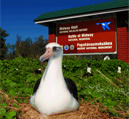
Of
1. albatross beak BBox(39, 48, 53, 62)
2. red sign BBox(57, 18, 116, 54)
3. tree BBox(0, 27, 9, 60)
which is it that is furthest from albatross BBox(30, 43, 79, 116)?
tree BBox(0, 27, 9, 60)

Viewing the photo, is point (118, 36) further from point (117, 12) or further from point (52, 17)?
point (52, 17)

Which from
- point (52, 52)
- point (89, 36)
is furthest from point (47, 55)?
point (89, 36)

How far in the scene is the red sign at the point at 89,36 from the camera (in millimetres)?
13508

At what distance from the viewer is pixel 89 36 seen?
563 inches

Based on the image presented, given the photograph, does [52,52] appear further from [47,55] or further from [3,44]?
[3,44]

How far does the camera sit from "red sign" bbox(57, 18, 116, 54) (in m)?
13.5

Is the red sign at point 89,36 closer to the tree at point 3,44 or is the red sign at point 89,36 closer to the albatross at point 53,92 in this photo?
the albatross at point 53,92

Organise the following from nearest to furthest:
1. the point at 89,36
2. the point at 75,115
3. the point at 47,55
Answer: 1. the point at 47,55
2. the point at 75,115
3. the point at 89,36

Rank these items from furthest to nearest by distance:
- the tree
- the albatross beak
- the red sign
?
1. the tree
2. the red sign
3. the albatross beak

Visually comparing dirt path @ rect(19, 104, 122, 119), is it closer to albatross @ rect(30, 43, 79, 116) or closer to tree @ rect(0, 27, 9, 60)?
albatross @ rect(30, 43, 79, 116)

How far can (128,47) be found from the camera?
1298 cm

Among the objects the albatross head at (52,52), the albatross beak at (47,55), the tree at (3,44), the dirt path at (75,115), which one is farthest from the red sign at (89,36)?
the tree at (3,44)

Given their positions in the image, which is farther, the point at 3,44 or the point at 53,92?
the point at 3,44

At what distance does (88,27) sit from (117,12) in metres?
2.73
